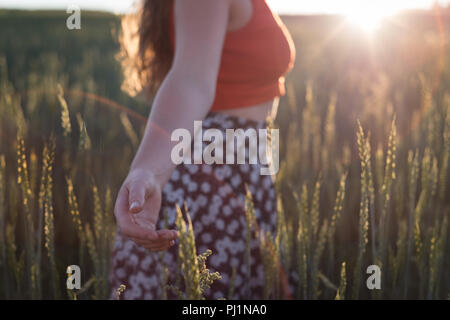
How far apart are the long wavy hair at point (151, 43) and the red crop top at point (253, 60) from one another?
0.11ft

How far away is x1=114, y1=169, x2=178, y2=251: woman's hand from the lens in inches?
24.9

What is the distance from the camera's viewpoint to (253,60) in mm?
1247

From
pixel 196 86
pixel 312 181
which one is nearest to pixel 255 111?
pixel 312 181

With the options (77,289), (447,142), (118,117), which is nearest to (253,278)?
(77,289)

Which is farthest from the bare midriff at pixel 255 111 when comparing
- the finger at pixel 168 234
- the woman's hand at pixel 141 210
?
the finger at pixel 168 234

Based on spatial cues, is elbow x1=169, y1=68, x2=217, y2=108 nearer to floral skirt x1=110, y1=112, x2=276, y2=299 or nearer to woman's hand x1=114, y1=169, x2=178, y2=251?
woman's hand x1=114, y1=169, x2=178, y2=251

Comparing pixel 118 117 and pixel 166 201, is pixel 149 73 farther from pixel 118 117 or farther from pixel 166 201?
pixel 118 117

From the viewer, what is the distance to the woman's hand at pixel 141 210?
24.9 inches

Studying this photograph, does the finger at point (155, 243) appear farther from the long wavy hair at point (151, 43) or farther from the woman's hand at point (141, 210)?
the long wavy hair at point (151, 43)

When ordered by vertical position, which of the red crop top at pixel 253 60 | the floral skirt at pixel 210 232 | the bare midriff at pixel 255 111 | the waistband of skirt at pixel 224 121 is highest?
the red crop top at pixel 253 60

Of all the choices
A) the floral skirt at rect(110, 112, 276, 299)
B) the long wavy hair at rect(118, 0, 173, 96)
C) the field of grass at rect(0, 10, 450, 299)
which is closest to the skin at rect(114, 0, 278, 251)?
the field of grass at rect(0, 10, 450, 299)

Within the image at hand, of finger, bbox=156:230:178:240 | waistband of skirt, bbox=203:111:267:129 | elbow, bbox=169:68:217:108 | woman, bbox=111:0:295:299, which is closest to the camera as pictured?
finger, bbox=156:230:178:240

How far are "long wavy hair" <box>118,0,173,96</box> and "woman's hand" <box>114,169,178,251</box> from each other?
0.64m

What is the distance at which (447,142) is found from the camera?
99 centimetres
